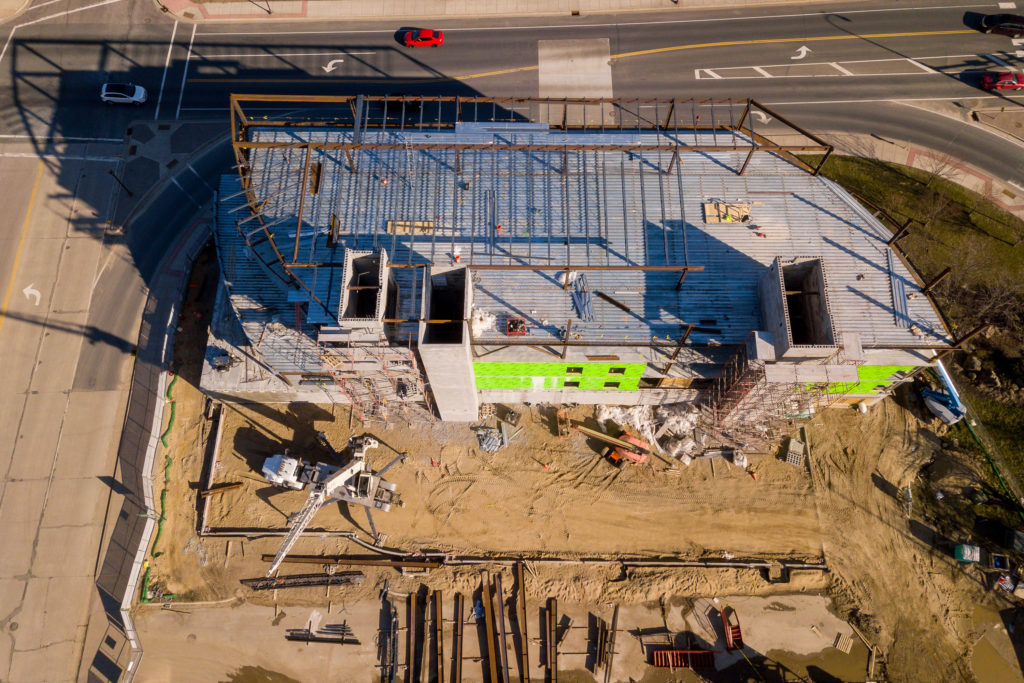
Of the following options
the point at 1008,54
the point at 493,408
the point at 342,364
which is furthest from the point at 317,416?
the point at 1008,54

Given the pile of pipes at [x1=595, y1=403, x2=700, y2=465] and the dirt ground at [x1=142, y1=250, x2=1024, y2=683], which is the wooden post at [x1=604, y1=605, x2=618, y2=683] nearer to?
the dirt ground at [x1=142, y1=250, x2=1024, y2=683]

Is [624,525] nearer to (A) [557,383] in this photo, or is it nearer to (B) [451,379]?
(A) [557,383]

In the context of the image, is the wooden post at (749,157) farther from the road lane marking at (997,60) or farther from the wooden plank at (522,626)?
the road lane marking at (997,60)

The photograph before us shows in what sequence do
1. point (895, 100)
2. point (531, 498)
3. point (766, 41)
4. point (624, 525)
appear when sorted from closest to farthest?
point (624, 525), point (531, 498), point (895, 100), point (766, 41)

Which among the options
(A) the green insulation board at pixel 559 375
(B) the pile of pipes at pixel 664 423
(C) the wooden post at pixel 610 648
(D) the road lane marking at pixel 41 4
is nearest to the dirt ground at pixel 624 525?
(C) the wooden post at pixel 610 648

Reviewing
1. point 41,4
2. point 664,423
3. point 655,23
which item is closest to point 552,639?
point 664,423

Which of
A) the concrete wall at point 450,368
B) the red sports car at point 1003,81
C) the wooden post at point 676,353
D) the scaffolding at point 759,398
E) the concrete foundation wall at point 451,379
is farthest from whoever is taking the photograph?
the red sports car at point 1003,81
